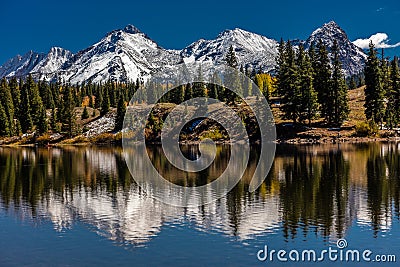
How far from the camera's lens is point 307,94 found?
372 ft

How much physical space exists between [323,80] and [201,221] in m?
92.3

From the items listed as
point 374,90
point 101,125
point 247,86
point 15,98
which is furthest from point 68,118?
point 374,90

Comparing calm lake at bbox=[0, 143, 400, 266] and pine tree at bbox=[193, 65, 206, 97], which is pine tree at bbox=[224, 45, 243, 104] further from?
calm lake at bbox=[0, 143, 400, 266]

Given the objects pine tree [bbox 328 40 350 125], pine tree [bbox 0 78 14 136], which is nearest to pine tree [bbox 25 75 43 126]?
pine tree [bbox 0 78 14 136]

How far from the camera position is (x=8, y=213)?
41438 mm

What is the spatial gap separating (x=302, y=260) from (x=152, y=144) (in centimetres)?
12332

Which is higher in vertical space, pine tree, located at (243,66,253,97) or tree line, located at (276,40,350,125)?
pine tree, located at (243,66,253,97)

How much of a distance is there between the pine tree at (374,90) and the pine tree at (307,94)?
1379 cm

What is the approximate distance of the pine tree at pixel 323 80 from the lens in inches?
4572

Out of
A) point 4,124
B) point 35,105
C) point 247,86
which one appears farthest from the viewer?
point 247,86

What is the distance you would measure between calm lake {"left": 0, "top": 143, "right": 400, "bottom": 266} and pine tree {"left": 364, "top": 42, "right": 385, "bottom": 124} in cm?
5706

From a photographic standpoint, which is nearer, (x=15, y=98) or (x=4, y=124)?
(x=4, y=124)

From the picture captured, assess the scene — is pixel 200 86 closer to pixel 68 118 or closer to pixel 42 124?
pixel 68 118

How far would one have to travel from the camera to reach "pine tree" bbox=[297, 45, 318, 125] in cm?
11294
